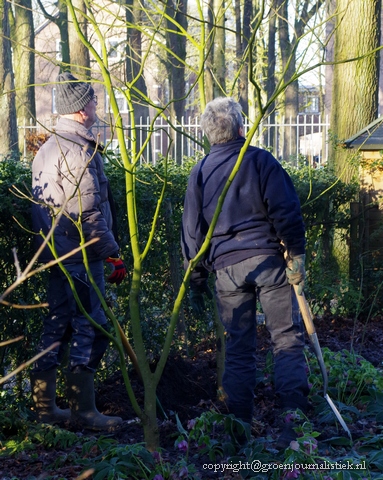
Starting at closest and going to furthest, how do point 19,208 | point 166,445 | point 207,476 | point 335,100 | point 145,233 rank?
point 207,476, point 166,445, point 19,208, point 145,233, point 335,100

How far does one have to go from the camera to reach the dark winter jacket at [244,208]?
4.02 m

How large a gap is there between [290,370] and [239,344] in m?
0.33

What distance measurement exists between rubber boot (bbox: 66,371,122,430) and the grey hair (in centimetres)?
170

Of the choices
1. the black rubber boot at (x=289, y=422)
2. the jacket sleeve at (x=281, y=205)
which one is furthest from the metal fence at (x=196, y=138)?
the black rubber boot at (x=289, y=422)

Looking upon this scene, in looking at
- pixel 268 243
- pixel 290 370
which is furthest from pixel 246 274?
pixel 290 370

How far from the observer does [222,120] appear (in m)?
4.16

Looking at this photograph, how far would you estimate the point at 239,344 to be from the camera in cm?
405

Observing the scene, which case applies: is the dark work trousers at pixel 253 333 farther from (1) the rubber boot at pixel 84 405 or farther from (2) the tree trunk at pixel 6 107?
(2) the tree trunk at pixel 6 107

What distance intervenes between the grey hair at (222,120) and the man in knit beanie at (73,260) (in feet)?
2.44

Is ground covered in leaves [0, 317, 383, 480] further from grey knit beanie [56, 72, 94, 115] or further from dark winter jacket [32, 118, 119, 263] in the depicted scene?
grey knit beanie [56, 72, 94, 115]

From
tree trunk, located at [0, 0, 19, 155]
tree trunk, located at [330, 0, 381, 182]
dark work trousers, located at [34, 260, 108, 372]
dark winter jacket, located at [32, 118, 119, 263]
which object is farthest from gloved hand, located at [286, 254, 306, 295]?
tree trunk, located at [0, 0, 19, 155]

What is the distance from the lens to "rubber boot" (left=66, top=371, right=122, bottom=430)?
170 inches

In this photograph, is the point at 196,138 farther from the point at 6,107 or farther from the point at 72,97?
the point at 6,107

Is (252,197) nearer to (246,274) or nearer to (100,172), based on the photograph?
(246,274)
